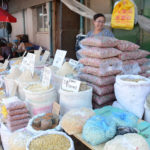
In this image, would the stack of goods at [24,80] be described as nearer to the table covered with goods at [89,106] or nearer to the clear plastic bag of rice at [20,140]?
the table covered with goods at [89,106]

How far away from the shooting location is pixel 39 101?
153 centimetres

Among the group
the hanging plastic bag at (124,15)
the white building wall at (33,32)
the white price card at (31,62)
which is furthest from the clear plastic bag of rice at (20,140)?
the white building wall at (33,32)

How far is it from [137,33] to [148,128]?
270cm

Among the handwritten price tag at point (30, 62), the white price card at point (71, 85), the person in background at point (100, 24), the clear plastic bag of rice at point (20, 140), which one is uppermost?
the person in background at point (100, 24)

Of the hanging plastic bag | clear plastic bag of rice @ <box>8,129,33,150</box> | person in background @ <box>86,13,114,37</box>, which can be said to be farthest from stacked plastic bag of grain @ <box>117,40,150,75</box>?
the hanging plastic bag

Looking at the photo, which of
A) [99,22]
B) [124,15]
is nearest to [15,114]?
[99,22]

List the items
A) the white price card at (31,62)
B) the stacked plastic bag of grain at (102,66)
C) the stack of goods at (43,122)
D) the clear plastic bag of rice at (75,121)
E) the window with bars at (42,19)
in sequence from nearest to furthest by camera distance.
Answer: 1. the clear plastic bag of rice at (75,121)
2. the stack of goods at (43,122)
3. the stacked plastic bag of grain at (102,66)
4. the white price card at (31,62)
5. the window with bars at (42,19)

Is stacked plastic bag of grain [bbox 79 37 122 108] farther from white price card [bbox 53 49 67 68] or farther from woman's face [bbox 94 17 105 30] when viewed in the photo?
woman's face [bbox 94 17 105 30]

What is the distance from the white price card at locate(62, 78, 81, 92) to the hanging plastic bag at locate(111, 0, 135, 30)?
200 cm

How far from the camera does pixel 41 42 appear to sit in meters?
6.17

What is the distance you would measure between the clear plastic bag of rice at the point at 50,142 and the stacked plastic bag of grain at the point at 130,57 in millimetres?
874

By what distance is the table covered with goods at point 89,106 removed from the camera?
1087mm

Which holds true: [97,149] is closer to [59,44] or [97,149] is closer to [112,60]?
[112,60]

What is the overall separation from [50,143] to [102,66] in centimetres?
79
